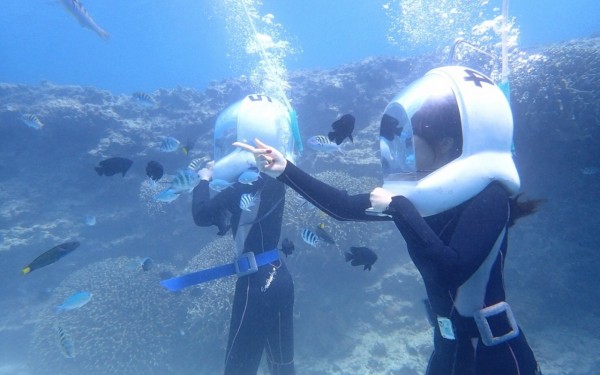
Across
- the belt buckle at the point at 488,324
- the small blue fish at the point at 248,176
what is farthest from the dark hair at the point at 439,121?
the small blue fish at the point at 248,176

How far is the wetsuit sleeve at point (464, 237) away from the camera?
189cm

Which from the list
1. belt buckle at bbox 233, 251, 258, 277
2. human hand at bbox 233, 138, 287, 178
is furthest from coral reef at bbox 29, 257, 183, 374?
human hand at bbox 233, 138, 287, 178

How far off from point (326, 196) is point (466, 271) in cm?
136

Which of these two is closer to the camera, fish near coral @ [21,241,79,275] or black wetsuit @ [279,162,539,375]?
black wetsuit @ [279,162,539,375]

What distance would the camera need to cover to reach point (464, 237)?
1.92 m

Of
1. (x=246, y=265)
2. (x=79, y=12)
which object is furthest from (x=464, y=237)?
(x=79, y=12)

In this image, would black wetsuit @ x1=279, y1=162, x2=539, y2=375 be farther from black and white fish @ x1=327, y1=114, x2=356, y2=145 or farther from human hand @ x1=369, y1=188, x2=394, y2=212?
black and white fish @ x1=327, y1=114, x2=356, y2=145

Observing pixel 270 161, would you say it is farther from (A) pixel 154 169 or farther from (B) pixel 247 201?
(A) pixel 154 169

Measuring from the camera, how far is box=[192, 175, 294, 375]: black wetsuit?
12.4 ft

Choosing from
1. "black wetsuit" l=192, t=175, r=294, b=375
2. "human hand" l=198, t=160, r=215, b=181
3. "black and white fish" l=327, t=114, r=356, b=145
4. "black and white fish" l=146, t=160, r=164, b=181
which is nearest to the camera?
"black wetsuit" l=192, t=175, r=294, b=375

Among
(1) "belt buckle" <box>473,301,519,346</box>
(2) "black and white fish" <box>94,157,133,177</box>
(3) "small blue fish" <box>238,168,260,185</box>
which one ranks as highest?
(3) "small blue fish" <box>238,168,260,185</box>

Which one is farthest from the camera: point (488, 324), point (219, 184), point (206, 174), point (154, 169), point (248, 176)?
point (154, 169)

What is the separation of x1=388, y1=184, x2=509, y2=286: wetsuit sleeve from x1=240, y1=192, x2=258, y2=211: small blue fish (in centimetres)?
203

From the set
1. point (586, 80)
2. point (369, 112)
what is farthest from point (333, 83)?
point (586, 80)
